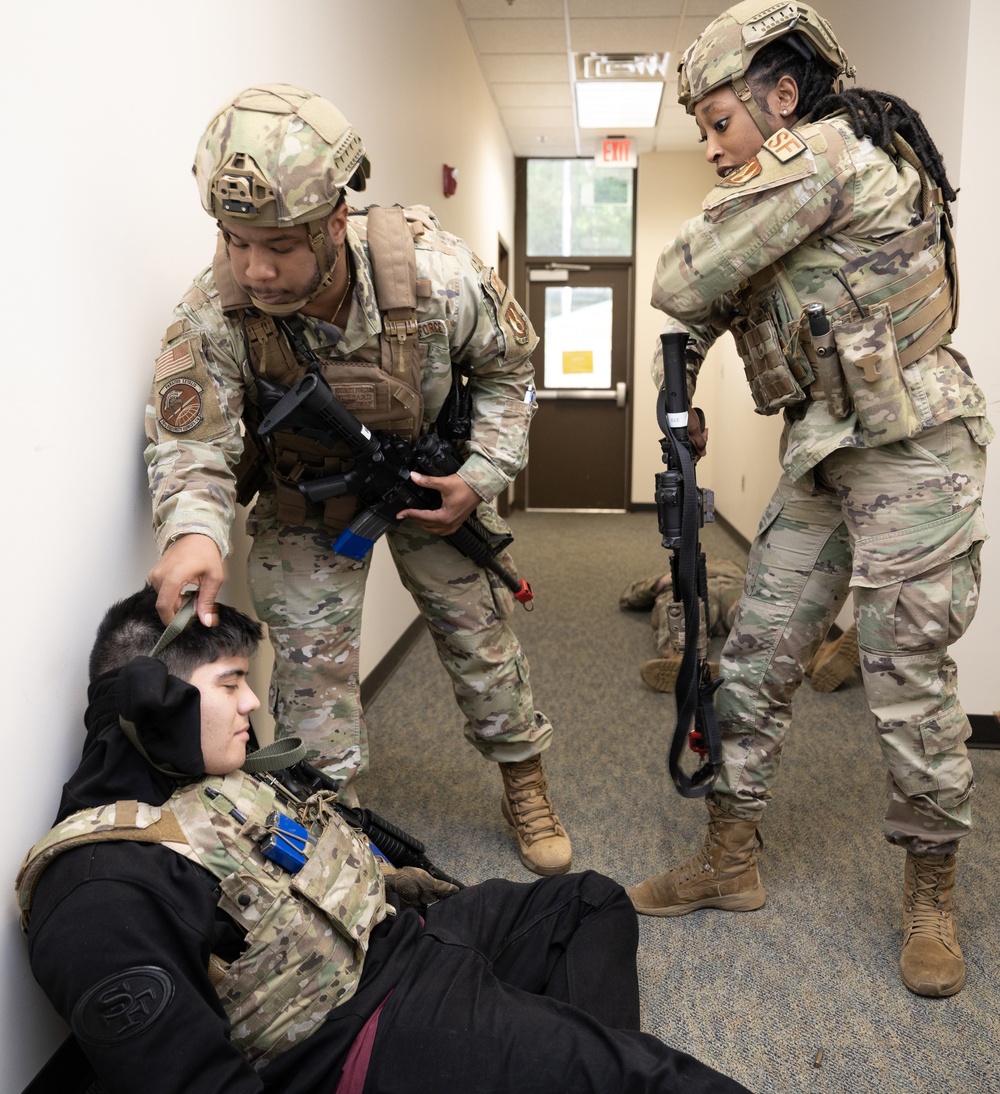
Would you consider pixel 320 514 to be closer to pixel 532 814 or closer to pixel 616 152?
pixel 532 814

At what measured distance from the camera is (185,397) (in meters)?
1.42

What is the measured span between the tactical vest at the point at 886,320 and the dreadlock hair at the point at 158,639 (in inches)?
38.1

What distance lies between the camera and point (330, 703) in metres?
1.70

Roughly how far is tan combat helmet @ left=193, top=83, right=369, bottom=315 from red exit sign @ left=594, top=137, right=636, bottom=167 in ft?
18.6

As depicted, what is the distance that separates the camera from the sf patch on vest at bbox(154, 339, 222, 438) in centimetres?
142

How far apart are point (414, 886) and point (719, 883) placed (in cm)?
65

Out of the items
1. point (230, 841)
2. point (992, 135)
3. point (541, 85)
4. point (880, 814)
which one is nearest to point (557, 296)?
point (541, 85)

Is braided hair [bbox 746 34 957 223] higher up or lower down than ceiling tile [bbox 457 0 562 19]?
lower down

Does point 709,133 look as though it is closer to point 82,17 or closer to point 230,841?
point 82,17

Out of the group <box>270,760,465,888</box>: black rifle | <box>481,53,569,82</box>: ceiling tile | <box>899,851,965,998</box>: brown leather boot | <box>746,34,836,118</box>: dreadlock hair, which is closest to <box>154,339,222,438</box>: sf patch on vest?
<box>270,760,465,888</box>: black rifle

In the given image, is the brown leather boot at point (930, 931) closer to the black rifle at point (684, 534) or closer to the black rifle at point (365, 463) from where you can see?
the black rifle at point (684, 534)

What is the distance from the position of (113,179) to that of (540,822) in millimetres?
1422

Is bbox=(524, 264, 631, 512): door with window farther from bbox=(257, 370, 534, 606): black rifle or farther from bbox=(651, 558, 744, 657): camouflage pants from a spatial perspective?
bbox=(257, 370, 534, 606): black rifle

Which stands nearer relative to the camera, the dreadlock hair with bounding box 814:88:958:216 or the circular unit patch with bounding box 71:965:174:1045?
the circular unit patch with bounding box 71:965:174:1045
